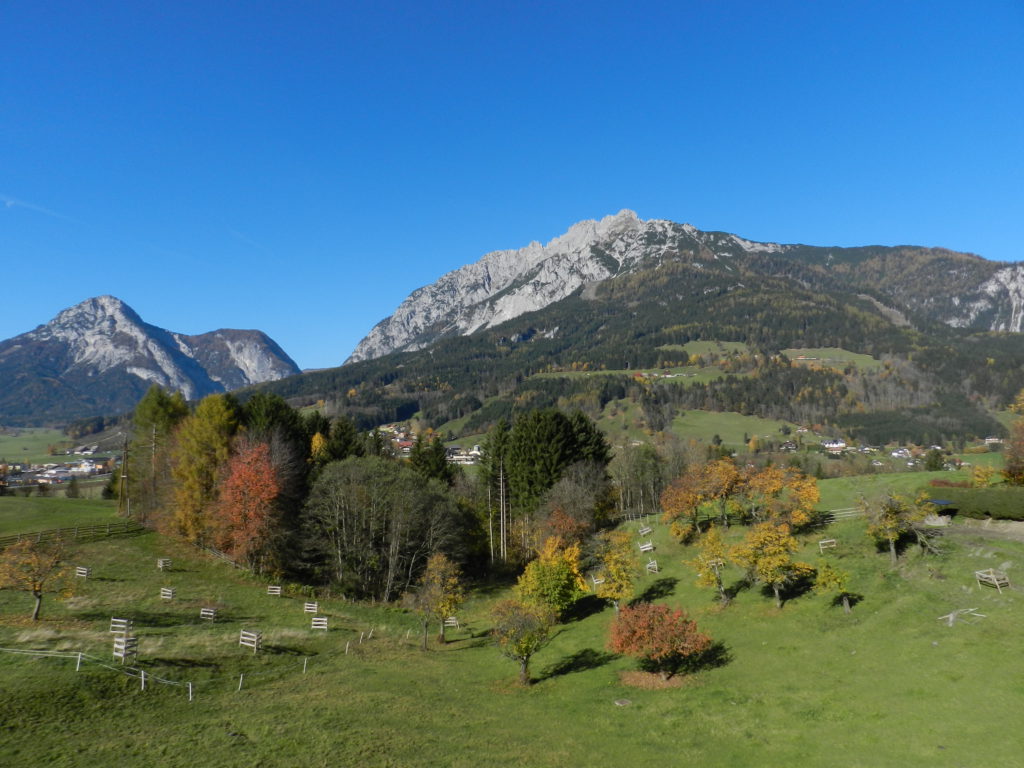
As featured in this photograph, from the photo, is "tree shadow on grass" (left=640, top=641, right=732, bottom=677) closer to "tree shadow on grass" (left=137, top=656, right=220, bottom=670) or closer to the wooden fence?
"tree shadow on grass" (left=137, top=656, right=220, bottom=670)

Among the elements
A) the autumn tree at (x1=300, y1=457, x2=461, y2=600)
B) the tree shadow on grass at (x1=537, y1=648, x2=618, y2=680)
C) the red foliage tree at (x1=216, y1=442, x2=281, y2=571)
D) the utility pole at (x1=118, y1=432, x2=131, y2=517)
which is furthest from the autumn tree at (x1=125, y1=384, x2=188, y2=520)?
the tree shadow on grass at (x1=537, y1=648, x2=618, y2=680)

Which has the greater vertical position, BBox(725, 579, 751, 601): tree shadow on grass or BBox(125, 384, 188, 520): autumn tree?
BBox(125, 384, 188, 520): autumn tree

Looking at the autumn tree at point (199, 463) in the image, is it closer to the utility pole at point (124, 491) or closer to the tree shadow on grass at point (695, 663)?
the utility pole at point (124, 491)

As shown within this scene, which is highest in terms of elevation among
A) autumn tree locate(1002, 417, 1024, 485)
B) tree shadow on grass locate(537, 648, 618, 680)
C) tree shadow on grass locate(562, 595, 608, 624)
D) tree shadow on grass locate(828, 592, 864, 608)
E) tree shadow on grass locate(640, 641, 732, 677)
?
autumn tree locate(1002, 417, 1024, 485)

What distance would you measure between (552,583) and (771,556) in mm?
19772

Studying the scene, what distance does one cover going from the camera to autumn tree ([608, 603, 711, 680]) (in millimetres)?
33250

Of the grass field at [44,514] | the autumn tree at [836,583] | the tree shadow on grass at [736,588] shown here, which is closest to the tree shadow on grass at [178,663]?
the tree shadow on grass at [736,588]

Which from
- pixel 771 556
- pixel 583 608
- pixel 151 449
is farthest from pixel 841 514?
pixel 151 449

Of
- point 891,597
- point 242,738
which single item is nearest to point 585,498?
point 891,597

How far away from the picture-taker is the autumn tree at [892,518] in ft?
138

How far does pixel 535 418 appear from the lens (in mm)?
83625

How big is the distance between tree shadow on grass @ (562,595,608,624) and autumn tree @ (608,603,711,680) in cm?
1766

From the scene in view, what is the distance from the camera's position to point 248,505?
57562 millimetres

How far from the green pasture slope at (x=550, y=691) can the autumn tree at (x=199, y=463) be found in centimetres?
1386
